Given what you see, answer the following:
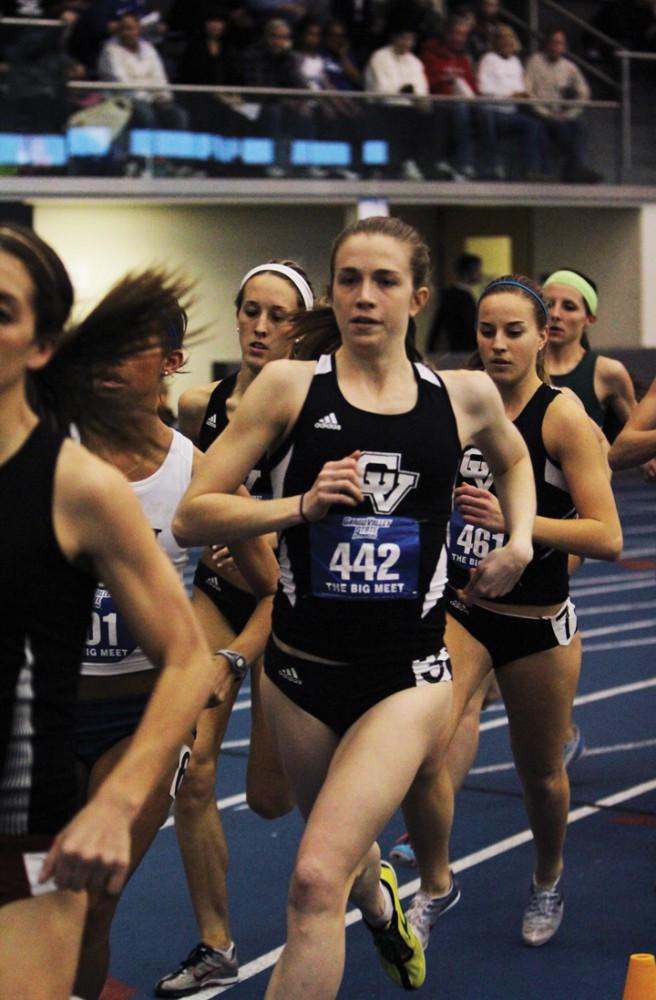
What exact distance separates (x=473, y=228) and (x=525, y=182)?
5.98 meters

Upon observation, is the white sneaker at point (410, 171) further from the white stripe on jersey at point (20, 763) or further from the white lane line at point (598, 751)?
the white stripe on jersey at point (20, 763)

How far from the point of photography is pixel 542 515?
534cm

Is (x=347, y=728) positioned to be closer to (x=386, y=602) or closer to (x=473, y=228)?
(x=386, y=602)

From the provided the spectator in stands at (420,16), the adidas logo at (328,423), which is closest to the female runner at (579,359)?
the adidas logo at (328,423)

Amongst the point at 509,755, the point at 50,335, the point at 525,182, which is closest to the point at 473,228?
the point at 525,182

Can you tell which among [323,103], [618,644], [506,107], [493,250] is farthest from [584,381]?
[493,250]

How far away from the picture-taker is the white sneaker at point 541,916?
18.2ft

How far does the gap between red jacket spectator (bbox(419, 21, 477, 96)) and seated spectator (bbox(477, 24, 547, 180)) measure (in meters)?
0.22

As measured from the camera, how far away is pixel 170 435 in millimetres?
4711

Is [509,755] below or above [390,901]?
below

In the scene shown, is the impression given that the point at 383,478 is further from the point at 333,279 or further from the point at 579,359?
the point at 579,359

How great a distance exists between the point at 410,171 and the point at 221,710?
16387 mm

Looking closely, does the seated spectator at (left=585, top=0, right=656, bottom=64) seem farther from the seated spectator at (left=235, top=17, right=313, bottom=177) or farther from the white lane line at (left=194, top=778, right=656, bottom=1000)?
the white lane line at (left=194, top=778, right=656, bottom=1000)

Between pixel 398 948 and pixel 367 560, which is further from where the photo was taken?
pixel 398 948
